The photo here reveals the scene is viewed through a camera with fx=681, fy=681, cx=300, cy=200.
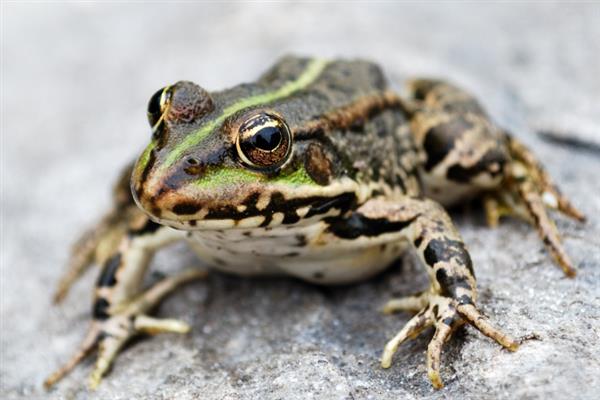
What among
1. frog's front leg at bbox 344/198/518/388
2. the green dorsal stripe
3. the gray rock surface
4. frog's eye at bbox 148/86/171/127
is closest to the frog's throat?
the green dorsal stripe

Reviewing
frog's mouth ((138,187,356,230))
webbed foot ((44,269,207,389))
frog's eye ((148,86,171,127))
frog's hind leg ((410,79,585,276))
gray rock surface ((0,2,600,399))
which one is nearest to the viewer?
frog's mouth ((138,187,356,230))

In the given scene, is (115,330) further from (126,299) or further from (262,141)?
(262,141)

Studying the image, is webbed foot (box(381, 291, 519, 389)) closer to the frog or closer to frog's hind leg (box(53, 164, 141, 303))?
the frog

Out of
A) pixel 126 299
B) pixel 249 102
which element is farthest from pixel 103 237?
pixel 249 102

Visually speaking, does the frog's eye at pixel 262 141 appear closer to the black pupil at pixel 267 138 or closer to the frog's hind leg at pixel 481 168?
the black pupil at pixel 267 138

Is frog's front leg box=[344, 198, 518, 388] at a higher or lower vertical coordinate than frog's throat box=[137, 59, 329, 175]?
lower

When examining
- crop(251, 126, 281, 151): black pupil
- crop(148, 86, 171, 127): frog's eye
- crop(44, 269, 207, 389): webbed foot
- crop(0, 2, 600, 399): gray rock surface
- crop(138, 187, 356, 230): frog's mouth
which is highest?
crop(148, 86, 171, 127): frog's eye

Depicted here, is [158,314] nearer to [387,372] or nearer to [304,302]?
[304,302]
